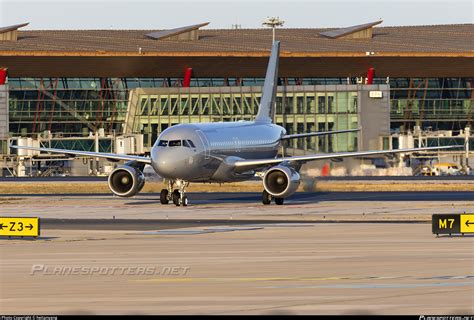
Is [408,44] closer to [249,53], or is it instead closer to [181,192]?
[249,53]

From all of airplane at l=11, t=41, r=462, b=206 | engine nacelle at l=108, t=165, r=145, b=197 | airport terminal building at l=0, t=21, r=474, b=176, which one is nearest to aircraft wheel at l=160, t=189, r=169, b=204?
airplane at l=11, t=41, r=462, b=206

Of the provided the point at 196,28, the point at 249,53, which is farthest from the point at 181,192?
the point at 196,28

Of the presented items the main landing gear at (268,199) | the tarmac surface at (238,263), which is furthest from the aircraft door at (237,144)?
the tarmac surface at (238,263)

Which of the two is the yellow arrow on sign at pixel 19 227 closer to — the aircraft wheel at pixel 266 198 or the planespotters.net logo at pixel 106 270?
the planespotters.net logo at pixel 106 270

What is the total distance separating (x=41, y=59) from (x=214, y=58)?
58.4 ft

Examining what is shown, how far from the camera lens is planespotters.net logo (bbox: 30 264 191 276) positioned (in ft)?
92.3

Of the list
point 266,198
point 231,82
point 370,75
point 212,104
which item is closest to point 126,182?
point 266,198

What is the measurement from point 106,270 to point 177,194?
102 ft

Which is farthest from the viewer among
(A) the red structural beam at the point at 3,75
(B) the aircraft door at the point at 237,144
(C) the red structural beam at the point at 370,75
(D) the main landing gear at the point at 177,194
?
(C) the red structural beam at the point at 370,75

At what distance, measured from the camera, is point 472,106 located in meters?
132

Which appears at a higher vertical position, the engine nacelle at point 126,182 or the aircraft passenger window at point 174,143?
the aircraft passenger window at point 174,143

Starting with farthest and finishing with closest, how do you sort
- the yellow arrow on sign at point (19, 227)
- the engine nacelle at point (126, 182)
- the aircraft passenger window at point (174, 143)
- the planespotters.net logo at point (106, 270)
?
the engine nacelle at point (126, 182)
the aircraft passenger window at point (174, 143)
the yellow arrow on sign at point (19, 227)
the planespotters.net logo at point (106, 270)

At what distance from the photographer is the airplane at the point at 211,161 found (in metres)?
59.6

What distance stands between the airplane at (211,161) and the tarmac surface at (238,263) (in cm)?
491
